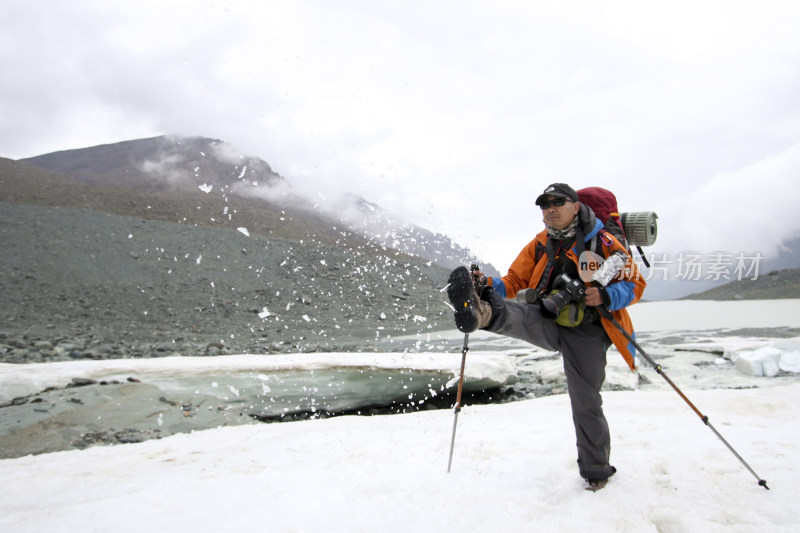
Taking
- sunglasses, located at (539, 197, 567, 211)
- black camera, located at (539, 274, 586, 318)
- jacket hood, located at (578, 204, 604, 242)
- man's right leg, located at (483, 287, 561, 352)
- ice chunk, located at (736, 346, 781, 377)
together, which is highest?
sunglasses, located at (539, 197, 567, 211)

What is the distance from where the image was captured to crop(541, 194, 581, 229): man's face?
3.49 m

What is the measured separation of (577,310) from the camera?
338cm

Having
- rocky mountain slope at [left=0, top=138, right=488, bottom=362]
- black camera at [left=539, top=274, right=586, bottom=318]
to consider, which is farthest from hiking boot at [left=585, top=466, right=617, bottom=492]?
rocky mountain slope at [left=0, top=138, right=488, bottom=362]

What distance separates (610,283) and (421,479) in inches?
83.7

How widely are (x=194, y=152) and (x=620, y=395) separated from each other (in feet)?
436

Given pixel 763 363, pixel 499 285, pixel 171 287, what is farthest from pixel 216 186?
pixel 499 285

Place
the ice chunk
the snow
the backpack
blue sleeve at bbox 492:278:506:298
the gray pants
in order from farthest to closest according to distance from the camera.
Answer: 1. the ice chunk
2. blue sleeve at bbox 492:278:506:298
3. the backpack
4. the gray pants
5. the snow

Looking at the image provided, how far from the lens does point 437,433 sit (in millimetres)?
5160

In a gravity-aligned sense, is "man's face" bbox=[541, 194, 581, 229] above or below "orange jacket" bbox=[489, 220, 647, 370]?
above

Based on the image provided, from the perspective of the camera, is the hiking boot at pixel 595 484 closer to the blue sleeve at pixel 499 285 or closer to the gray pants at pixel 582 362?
the gray pants at pixel 582 362

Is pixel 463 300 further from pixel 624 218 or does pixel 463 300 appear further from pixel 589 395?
pixel 624 218

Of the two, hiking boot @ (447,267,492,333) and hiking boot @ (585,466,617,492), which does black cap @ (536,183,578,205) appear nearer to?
hiking boot @ (447,267,492,333)

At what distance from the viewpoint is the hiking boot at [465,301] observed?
3.07 metres

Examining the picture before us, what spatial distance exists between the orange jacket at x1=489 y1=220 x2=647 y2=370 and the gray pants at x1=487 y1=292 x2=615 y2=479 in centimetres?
17
